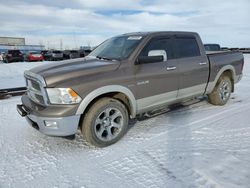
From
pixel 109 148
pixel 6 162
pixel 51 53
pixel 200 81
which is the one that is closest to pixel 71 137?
pixel 109 148

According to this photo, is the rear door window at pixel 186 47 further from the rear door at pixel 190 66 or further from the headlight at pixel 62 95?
the headlight at pixel 62 95

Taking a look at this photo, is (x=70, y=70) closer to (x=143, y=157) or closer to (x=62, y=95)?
(x=62, y=95)

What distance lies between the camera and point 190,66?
4953mm

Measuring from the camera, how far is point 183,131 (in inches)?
170

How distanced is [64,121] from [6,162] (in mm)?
1032

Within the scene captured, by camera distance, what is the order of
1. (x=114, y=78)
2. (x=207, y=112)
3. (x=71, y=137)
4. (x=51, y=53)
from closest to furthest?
(x=114, y=78) → (x=71, y=137) → (x=207, y=112) → (x=51, y=53)

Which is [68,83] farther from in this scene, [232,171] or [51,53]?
[51,53]

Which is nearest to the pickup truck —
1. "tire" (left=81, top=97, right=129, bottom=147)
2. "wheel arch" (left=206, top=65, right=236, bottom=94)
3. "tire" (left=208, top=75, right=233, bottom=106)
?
"tire" (left=81, top=97, right=129, bottom=147)

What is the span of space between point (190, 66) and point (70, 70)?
8.72 feet

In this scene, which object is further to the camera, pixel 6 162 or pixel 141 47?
pixel 141 47

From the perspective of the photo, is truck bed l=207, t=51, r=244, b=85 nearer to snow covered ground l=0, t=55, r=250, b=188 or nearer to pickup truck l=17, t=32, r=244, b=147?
pickup truck l=17, t=32, r=244, b=147

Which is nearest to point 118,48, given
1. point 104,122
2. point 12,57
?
point 104,122

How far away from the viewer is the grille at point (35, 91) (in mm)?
3496

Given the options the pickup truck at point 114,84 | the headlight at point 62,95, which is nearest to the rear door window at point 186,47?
the pickup truck at point 114,84
